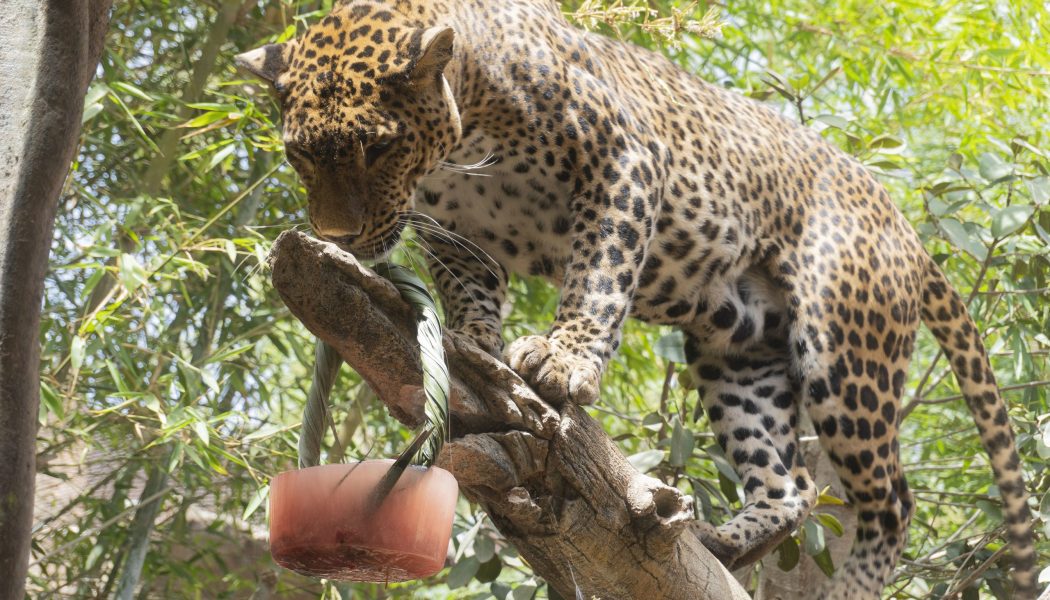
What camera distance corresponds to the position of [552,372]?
10.6ft

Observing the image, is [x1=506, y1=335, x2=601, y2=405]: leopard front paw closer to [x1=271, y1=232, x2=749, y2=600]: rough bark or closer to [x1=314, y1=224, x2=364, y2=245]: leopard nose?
[x1=271, y1=232, x2=749, y2=600]: rough bark

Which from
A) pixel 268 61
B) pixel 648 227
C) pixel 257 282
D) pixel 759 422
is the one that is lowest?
pixel 257 282

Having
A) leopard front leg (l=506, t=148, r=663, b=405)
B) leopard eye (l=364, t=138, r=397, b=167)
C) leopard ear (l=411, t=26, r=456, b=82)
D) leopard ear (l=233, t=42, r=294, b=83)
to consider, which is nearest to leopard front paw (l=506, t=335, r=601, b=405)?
leopard front leg (l=506, t=148, r=663, b=405)

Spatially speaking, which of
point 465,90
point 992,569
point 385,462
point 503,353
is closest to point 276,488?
point 385,462

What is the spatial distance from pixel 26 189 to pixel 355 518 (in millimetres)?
899

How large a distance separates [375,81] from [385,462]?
1.31 meters

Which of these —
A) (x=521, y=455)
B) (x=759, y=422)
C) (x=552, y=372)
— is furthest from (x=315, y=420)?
(x=759, y=422)

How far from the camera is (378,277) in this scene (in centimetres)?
267

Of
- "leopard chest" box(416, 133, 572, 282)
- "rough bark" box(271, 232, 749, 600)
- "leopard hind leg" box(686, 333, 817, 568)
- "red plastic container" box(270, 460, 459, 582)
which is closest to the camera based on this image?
"red plastic container" box(270, 460, 459, 582)

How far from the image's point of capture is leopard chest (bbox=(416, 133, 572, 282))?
374cm

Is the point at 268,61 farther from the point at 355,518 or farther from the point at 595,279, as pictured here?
the point at 355,518

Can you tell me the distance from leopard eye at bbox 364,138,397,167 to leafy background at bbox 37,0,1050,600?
3.56ft

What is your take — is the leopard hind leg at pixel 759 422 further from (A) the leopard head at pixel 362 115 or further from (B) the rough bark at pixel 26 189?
(B) the rough bark at pixel 26 189

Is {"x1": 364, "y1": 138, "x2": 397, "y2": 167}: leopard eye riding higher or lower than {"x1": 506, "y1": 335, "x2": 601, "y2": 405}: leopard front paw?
higher
